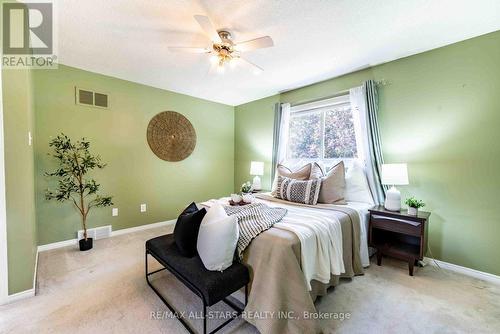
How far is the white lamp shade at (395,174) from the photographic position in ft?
7.67

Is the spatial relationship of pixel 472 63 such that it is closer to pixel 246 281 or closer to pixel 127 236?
pixel 246 281

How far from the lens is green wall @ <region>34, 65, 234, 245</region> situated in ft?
9.06

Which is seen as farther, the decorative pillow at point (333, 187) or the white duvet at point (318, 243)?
the decorative pillow at point (333, 187)

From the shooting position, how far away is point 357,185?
9.23 feet

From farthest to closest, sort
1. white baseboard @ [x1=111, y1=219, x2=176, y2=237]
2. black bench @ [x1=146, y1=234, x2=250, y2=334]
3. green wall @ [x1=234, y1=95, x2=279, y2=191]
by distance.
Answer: green wall @ [x1=234, y1=95, x2=279, y2=191] → white baseboard @ [x1=111, y1=219, x2=176, y2=237] → black bench @ [x1=146, y1=234, x2=250, y2=334]

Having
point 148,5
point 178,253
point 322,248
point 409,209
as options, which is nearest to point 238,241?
point 178,253

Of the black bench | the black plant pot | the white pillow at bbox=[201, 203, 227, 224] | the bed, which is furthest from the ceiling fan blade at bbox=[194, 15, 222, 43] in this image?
the black plant pot

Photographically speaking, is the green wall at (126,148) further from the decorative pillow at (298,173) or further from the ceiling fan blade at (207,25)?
the ceiling fan blade at (207,25)

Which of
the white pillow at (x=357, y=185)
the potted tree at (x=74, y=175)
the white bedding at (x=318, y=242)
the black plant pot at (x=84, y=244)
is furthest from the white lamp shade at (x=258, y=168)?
the black plant pot at (x=84, y=244)

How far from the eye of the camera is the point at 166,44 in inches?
93.2

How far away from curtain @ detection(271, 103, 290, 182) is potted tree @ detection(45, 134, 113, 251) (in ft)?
9.23

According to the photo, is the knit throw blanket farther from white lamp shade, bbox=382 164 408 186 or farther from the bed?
white lamp shade, bbox=382 164 408 186

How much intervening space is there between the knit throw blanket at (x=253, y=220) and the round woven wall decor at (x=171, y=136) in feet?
7.45

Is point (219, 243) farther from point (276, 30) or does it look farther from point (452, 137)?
point (452, 137)
